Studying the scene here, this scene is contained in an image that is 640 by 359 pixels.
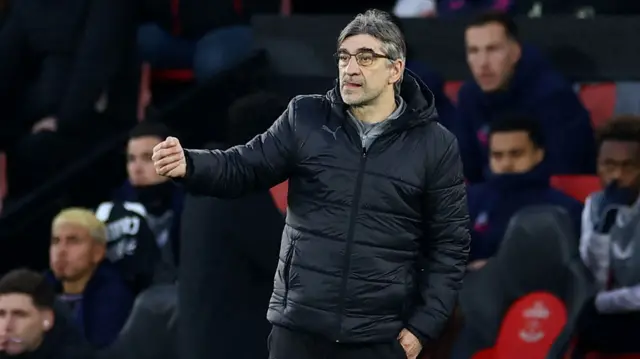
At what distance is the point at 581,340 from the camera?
6.01 metres

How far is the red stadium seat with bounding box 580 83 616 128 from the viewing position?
7.70 m

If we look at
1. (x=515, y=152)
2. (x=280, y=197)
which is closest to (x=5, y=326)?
(x=280, y=197)

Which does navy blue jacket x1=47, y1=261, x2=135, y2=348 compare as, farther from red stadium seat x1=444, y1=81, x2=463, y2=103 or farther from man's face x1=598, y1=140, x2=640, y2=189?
man's face x1=598, y1=140, x2=640, y2=189

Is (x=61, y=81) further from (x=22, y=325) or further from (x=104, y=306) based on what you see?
(x=22, y=325)

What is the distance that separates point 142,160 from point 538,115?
194 cm

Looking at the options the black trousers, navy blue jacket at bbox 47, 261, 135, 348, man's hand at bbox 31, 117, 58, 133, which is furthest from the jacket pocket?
man's hand at bbox 31, 117, 58, 133

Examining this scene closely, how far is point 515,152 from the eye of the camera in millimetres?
6754

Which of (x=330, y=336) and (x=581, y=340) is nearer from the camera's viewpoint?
(x=330, y=336)

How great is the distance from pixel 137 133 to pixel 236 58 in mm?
952

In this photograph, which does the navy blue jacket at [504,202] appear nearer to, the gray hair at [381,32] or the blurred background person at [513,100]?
the blurred background person at [513,100]

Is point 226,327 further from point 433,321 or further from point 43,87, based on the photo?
point 43,87

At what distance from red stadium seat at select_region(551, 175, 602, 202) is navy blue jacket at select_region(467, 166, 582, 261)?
33 cm

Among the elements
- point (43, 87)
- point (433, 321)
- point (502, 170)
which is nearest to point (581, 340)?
point (502, 170)

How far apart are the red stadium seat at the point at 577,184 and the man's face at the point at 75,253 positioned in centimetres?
212
